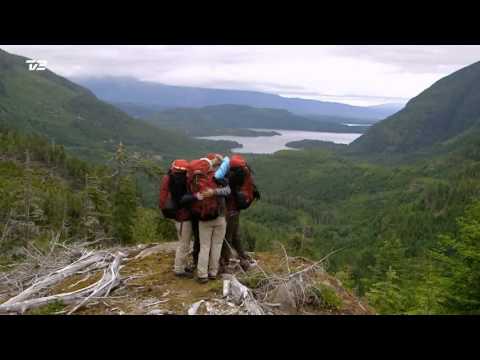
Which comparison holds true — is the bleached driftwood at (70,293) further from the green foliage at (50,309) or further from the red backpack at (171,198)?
the red backpack at (171,198)

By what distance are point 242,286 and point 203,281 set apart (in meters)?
0.80

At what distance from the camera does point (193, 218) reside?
6.66 m

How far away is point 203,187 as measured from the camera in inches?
246

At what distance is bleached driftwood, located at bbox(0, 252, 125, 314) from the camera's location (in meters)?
5.70

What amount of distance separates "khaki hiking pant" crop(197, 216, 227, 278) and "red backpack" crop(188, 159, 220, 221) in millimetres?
205

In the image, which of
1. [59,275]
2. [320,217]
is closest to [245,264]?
[59,275]

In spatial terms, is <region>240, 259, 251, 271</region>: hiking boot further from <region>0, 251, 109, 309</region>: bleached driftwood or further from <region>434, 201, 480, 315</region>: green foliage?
<region>434, 201, 480, 315</region>: green foliage

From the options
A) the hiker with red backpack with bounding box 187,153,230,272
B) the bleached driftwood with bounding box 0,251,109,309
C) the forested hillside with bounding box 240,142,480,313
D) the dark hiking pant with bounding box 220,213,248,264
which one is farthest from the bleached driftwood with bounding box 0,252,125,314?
the forested hillside with bounding box 240,142,480,313

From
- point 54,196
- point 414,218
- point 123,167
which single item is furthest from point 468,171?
point 123,167

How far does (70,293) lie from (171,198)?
1967 mm

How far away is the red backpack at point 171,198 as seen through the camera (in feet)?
20.9

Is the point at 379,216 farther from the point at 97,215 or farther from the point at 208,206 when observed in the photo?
the point at 208,206

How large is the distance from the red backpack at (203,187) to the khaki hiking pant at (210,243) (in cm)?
21

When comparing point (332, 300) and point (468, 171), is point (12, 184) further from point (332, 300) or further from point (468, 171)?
point (468, 171)
